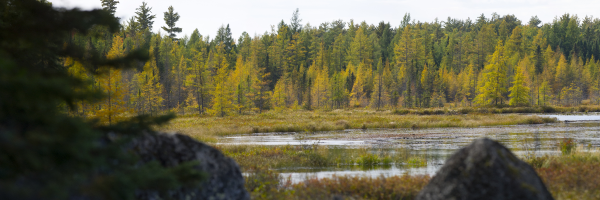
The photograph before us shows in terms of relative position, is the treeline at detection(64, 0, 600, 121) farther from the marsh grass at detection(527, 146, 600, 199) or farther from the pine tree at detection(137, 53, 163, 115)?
the marsh grass at detection(527, 146, 600, 199)

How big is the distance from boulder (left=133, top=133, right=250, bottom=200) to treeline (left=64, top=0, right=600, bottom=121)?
2075 inches

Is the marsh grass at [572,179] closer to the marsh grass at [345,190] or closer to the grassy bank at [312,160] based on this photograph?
the marsh grass at [345,190]

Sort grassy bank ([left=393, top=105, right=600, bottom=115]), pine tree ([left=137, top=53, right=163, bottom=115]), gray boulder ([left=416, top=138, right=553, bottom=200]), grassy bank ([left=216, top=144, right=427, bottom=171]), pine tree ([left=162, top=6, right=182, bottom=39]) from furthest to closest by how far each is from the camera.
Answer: pine tree ([left=162, top=6, right=182, bottom=39])
pine tree ([left=137, top=53, right=163, bottom=115])
grassy bank ([left=393, top=105, right=600, bottom=115])
grassy bank ([left=216, top=144, right=427, bottom=171])
gray boulder ([left=416, top=138, right=553, bottom=200])

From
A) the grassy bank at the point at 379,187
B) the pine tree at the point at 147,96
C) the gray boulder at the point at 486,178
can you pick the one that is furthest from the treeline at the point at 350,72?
the gray boulder at the point at 486,178

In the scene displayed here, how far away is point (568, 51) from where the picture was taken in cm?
12419

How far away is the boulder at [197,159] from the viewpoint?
662 cm

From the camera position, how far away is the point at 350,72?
9869cm

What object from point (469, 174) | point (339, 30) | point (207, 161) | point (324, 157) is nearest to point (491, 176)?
point (469, 174)

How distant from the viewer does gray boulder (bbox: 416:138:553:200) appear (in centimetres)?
644

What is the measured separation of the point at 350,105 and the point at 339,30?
53.3 meters

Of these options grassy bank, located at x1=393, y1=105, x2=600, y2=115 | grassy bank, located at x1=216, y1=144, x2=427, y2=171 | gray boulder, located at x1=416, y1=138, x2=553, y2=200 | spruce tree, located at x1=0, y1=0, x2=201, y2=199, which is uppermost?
spruce tree, located at x1=0, y1=0, x2=201, y2=199

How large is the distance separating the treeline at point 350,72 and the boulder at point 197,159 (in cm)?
5272

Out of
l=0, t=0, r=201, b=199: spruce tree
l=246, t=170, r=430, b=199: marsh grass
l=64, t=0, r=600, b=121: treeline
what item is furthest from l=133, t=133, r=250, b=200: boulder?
l=64, t=0, r=600, b=121: treeline

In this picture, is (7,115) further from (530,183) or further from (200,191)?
(530,183)
